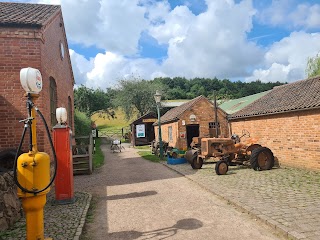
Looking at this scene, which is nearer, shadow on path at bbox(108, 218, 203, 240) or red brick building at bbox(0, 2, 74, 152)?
shadow on path at bbox(108, 218, 203, 240)

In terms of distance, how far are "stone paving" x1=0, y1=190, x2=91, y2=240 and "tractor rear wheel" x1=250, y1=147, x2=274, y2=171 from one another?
6.26 metres

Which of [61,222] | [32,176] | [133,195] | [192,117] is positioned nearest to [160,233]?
[61,222]

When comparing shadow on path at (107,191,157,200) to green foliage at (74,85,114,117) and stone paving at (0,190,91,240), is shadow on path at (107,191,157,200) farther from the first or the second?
green foliage at (74,85,114,117)

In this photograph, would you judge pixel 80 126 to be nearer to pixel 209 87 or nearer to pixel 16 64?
pixel 16 64

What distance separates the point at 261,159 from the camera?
10.4 m

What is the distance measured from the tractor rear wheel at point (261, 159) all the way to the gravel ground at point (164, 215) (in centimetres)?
295

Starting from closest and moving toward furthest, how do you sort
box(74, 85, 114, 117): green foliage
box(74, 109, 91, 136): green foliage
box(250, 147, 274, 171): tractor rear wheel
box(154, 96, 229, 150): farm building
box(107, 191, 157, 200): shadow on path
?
box(107, 191, 157, 200): shadow on path → box(250, 147, 274, 171): tractor rear wheel → box(154, 96, 229, 150): farm building → box(74, 109, 91, 136): green foliage → box(74, 85, 114, 117): green foliage

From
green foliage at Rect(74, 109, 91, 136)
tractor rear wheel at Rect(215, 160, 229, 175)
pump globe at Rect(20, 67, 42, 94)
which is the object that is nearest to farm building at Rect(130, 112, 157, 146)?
green foliage at Rect(74, 109, 91, 136)

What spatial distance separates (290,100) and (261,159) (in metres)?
3.19

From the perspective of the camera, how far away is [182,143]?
19.8m

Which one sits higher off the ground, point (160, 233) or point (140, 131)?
point (140, 131)

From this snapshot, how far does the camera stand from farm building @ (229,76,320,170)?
31.8ft

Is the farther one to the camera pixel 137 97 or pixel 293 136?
pixel 137 97

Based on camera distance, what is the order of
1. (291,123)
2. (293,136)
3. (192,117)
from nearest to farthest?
(293,136) < (291,123) < (192,117)
